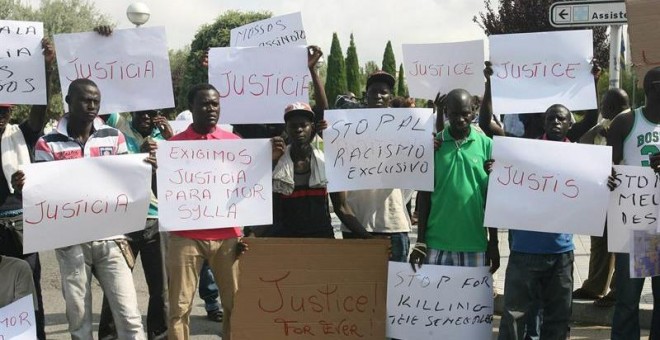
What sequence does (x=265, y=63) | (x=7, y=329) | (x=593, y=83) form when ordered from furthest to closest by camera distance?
1. (x=265, y=63)
2. (x=593, y=83)
3. (x=7, y=329)

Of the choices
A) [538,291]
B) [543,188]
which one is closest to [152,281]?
[538,291]

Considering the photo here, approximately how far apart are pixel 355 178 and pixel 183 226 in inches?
42.0

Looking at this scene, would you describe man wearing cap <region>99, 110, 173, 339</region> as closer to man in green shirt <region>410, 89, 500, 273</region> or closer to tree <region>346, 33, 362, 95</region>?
man in green shirt <region>410, 89, 500, 273</region>

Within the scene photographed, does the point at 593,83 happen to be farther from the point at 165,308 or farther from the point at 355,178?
the point at 165,308

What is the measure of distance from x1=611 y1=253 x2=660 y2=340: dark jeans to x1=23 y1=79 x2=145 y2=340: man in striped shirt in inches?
111

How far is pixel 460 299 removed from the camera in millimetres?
5180

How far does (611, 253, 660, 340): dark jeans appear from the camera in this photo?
5039mm

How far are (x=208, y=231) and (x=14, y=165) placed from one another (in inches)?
49.5

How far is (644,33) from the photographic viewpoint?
5.75 meters

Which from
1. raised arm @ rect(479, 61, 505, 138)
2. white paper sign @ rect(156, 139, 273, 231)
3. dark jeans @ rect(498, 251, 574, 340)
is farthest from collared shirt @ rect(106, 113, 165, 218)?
dark jeans @ rect(498, 251, 574, 340)

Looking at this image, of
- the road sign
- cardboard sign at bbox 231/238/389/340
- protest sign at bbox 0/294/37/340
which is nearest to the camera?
protest sign at bbox 0/294/37/340

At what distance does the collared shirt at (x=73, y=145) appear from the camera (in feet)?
16.5

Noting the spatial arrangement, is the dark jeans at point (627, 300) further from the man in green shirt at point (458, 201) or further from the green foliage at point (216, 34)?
the green foliage at point (216, 34)

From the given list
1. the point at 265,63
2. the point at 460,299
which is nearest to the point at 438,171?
the point at 460,299
